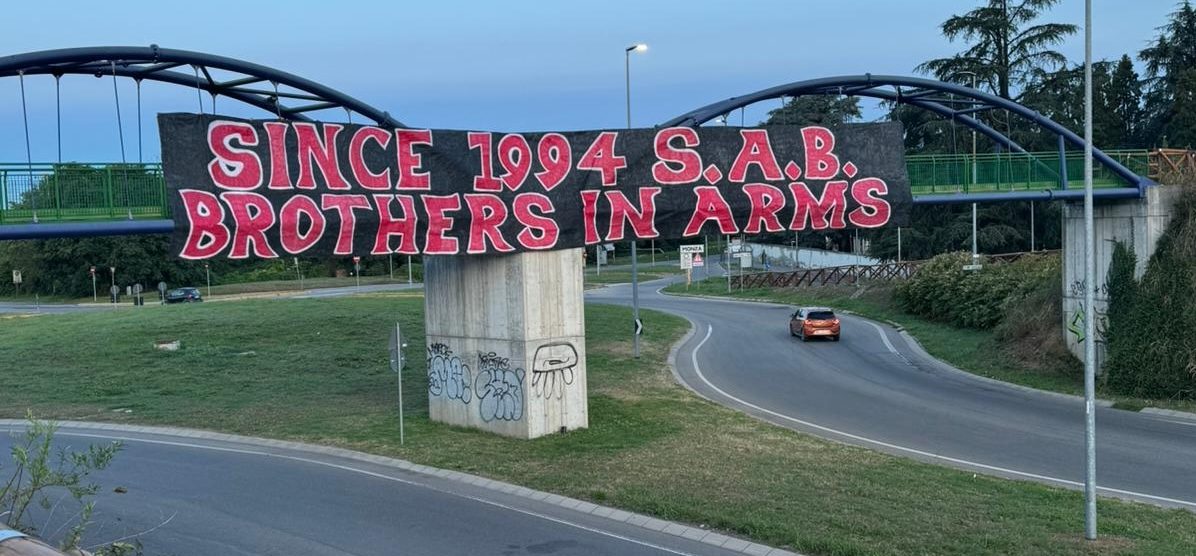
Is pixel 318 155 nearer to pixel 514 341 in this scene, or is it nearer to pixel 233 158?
pixel 233 158

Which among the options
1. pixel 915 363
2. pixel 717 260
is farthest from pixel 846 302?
pixel 717 260

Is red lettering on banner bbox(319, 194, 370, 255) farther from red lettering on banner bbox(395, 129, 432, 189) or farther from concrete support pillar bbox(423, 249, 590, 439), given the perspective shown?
concrete support pillar bbox(423, 249, 590, 439)

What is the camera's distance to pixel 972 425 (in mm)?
19844

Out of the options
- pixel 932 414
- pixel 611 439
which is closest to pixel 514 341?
pixel 611 439

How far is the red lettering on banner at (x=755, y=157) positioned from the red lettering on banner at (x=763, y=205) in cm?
23

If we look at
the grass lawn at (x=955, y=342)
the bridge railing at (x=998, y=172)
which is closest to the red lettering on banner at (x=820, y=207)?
the bridge railing at (x=998, y=172)

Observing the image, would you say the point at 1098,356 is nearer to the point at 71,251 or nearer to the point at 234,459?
the point at 234,459

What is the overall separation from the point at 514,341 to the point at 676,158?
16.6 feet

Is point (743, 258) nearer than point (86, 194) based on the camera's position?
No

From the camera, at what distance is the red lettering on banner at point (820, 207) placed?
19.4m

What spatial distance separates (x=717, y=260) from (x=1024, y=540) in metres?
95.6

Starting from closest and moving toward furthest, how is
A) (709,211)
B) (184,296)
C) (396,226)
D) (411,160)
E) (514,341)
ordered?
(396,226), (411,160), (514,341), (709,211), (184,296)

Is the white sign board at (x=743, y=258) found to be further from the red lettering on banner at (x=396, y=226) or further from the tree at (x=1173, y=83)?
the red lettering on banner at (x=396, y=226)

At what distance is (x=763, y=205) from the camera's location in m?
19.2
